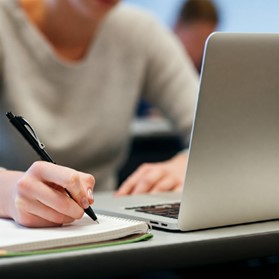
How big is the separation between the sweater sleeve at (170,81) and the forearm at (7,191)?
85cm

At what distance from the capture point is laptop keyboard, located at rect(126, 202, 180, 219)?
2.62 feet

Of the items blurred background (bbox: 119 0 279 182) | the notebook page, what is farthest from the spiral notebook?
blurred background (bbox: 119 0 279 182)

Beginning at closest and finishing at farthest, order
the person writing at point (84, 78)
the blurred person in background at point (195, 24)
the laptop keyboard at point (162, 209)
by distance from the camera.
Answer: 1. the laptop keyboard at point (162, 209)
2. the person writing at point (84, 78)
3. the blurred person in background at point (195, 24)

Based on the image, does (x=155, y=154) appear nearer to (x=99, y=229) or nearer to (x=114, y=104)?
(x=114, y=104)

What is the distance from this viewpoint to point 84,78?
5.19 feet

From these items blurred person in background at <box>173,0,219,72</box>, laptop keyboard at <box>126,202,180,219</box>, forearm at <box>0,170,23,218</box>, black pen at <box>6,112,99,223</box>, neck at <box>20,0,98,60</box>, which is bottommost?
laptop keyboard at <box>126,202,180,219</box>

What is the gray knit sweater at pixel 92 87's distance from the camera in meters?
1.51

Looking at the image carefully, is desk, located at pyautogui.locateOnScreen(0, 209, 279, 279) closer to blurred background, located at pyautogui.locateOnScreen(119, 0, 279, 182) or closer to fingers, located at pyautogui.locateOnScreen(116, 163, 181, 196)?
fingers, located at pyautogui.locateOnScreen(116, 163, 181, 196)

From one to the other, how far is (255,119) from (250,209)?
106 mm

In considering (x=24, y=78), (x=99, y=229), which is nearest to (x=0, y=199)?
(x=99, y=229)

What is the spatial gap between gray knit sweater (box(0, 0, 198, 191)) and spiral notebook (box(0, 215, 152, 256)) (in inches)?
31.8

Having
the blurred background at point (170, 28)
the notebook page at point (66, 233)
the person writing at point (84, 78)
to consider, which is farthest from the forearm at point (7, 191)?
the blurred background at point (170, 28)

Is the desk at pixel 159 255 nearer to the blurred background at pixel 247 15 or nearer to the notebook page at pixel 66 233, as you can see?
the notebook page at pixel 66 233

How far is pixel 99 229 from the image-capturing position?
0.68 m
